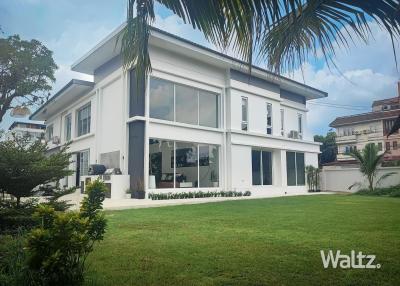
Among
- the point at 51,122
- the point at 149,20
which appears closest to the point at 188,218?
the point at 149,20

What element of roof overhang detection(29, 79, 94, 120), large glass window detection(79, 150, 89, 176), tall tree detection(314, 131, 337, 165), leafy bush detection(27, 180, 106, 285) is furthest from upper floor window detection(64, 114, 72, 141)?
tall tree detection(314, 131, 337, 165)

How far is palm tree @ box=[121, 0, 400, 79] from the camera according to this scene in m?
2.74

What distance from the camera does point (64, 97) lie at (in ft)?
81.3

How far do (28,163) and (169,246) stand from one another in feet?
9.96

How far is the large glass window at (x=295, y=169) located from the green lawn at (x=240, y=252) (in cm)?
1739

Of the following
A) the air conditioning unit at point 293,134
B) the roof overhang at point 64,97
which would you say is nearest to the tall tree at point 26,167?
the roof overhang at point 64,97

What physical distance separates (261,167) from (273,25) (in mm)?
20612

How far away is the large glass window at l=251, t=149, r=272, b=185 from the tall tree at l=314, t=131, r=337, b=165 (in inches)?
1190

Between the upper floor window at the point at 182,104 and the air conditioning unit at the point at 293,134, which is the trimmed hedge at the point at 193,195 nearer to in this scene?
the upper floor window at the point at 182,104

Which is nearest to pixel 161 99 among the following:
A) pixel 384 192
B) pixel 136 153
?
pixel 136 153

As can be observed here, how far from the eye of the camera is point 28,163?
6.44 m

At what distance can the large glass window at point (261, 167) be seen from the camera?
22.6 m

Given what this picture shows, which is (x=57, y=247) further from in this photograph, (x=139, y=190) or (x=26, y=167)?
(x=139, y=190)

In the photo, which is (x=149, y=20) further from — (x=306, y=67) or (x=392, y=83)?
(x=392, y=83)
